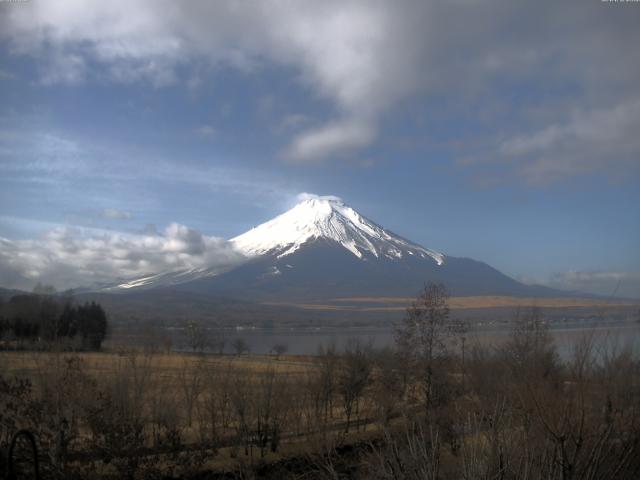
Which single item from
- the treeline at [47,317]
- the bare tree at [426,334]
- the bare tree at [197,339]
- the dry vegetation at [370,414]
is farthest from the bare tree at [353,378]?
the bare tree at [197,339]

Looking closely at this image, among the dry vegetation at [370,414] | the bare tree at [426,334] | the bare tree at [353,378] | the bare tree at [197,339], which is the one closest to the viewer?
the dry vegetation at [370,414]

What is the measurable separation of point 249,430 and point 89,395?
8.52 meters

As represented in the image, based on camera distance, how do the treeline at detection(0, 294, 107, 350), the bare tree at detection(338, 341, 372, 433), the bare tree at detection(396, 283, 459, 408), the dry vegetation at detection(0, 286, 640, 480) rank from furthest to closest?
the treeline at detection(0, 294, 107, 350) → the bare tree at detection(338, 341, 372, 433) → the bare tree at detection(396, 283, 459, 408) → the dry vegetation at detection(0, 286, 640, 480)

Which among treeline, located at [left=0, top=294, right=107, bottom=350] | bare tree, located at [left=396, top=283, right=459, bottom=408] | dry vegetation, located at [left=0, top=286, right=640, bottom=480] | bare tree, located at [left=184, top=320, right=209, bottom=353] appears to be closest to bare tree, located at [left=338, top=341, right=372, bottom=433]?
dry vegetation, located at [left=0, top=286, right=640, bottom=480]

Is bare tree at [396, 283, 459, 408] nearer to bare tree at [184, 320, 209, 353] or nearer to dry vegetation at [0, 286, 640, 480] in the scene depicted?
dry vegetation at [0, 286, 640, 480]

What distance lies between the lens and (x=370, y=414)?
2784cm

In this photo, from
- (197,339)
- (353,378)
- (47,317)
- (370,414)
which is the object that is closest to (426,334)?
(370,414)

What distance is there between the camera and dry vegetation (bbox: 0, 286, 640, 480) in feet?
21.7

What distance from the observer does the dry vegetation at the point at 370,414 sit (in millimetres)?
6609

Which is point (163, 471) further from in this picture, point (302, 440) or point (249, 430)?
point (302, 440)

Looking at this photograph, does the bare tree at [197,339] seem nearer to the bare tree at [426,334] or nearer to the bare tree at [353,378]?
the bare tree at [353,378]

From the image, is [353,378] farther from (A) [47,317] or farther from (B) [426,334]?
(A) [47,317]

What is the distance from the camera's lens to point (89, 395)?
47.2ft

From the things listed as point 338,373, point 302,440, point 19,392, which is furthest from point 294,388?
point 19,392
